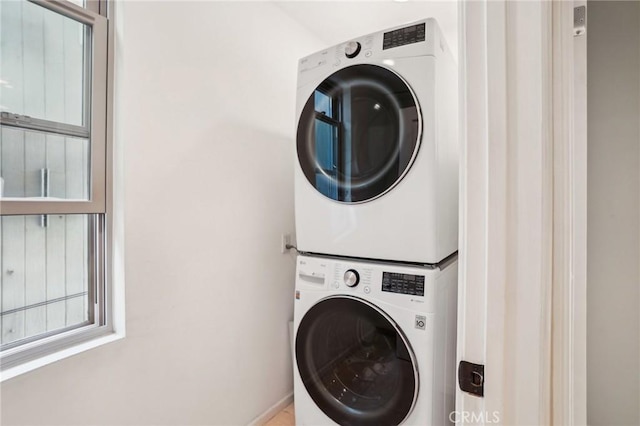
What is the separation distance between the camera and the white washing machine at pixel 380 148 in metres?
1.27

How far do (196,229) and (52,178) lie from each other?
0.57 metres

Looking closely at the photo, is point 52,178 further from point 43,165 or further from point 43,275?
point 43,275

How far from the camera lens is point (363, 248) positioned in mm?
1412

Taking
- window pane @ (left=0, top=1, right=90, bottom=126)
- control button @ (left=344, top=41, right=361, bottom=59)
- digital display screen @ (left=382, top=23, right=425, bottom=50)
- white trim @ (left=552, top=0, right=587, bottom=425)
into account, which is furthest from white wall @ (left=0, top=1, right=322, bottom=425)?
white trim @ (left=552, top=0, right=587, bottom=425)

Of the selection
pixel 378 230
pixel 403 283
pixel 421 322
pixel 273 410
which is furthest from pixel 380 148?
pixel 273 410

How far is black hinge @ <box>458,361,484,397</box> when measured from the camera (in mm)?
577

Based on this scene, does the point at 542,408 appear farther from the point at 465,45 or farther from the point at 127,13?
the point at 127,13

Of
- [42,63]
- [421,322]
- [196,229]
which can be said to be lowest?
[421,322]

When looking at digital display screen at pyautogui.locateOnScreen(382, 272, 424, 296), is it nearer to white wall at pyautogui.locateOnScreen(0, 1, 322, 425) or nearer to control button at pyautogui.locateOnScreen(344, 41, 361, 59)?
→ white wall at pyautogui.locateOnScreen(0, 1, 322, 425)

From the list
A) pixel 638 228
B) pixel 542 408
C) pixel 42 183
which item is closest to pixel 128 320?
pixel 42 183

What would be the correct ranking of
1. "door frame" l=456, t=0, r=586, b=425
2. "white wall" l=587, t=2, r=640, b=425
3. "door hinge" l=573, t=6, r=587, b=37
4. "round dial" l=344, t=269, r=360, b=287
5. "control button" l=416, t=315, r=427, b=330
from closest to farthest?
"door frame" l=456, t=0, r=586, b=425 → "door hinge" l=573, t=6, r=587, b=37 → "white wall" l=587, t=2, r=640, b=425 → "control button" l=416, t=315, r=427, b=330 → "round dial" l=344, t=269, r=360, b=287

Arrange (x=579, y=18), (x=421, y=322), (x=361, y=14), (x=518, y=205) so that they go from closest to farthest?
(x=518, y=205) < (x=579, y=18) < (x=421, y=322) < (x=361, y=14)

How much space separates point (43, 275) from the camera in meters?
1.14

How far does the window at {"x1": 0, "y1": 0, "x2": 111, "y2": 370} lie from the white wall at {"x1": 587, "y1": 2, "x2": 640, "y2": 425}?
157 cm
